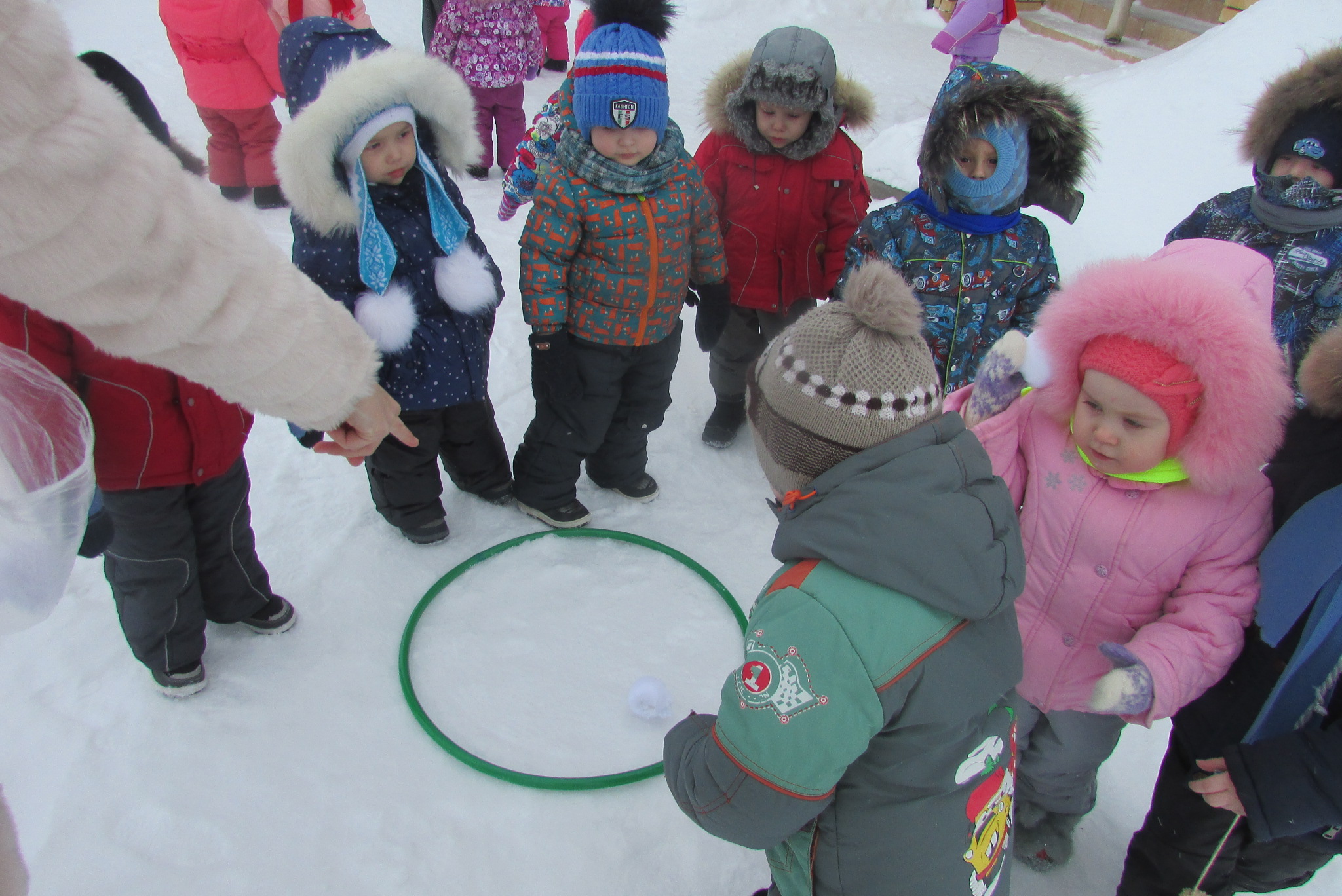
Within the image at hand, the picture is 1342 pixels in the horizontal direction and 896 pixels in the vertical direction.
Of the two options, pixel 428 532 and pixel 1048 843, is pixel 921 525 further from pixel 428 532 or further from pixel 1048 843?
pixel 428 532

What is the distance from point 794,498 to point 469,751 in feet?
4.98

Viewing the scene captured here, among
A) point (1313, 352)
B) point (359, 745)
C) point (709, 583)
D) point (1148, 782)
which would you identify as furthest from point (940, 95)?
point (359, 745)

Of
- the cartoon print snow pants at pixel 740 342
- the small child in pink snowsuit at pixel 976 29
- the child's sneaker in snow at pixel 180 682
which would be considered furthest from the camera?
the small child in pink snowsuit at pixel 976 29

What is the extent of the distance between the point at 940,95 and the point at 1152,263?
142 centimetres

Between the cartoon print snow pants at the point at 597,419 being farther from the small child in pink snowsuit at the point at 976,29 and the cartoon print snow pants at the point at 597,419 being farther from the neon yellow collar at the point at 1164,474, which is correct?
the small child in pink snowsuit at the point at 976,29

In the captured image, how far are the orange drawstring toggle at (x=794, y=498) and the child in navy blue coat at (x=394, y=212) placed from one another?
1.52 meters

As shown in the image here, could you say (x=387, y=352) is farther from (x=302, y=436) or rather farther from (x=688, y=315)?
(x=688, y=315)

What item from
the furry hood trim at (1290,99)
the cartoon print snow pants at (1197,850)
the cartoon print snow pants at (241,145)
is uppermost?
the furry hood trim at (1290,99)

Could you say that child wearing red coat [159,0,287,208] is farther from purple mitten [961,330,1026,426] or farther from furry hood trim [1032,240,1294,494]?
furry hood trim [1032,240,1294,494]

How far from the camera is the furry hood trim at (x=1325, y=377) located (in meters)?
1.48

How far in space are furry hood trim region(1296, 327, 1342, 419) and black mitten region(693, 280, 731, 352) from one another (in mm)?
1928

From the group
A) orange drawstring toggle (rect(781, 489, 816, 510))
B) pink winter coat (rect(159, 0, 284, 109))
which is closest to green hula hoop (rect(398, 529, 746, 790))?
orange drawstring toggle (rect(781, 489, 816, 510))

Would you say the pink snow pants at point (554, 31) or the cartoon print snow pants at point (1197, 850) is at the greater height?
the pink snow pants at point (554, 31)

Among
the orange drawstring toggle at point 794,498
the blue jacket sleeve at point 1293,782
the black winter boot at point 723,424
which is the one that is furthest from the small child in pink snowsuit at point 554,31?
the blue jacket sleeve at point 1293,782
